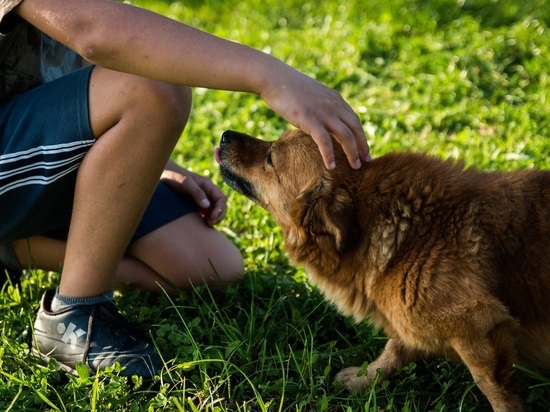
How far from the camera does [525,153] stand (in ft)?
13.8

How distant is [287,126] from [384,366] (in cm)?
247

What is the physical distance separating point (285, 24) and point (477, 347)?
4790 millimetres

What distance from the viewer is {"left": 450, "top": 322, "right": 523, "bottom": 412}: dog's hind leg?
2535 mm

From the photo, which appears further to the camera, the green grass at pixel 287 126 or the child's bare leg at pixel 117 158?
the child's bare leg at pixel 117 158

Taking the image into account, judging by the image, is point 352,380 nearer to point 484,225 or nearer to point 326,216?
point 326,216

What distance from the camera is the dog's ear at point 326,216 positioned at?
268 centimetres

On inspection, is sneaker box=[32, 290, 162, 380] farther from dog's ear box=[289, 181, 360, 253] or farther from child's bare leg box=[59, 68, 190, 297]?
dog's ear box=[289, 181, 360, 253]

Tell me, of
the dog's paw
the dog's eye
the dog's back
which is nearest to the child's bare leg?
the dog's eye

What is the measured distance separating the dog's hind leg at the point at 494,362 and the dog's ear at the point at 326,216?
0.52m

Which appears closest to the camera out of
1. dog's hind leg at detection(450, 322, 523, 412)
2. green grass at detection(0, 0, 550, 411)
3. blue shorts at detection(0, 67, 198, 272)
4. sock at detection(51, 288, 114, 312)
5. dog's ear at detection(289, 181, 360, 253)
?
dog's hind leg at detection(450, 322, 523, 412)

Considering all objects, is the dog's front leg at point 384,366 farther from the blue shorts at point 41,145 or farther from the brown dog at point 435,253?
the blue shorts at point 41,145

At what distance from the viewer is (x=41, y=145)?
9.66 feet

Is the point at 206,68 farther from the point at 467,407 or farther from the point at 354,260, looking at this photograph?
the point at 467,407

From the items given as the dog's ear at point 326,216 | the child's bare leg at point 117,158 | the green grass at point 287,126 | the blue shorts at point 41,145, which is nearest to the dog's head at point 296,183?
the dog's ear at point 326,216
